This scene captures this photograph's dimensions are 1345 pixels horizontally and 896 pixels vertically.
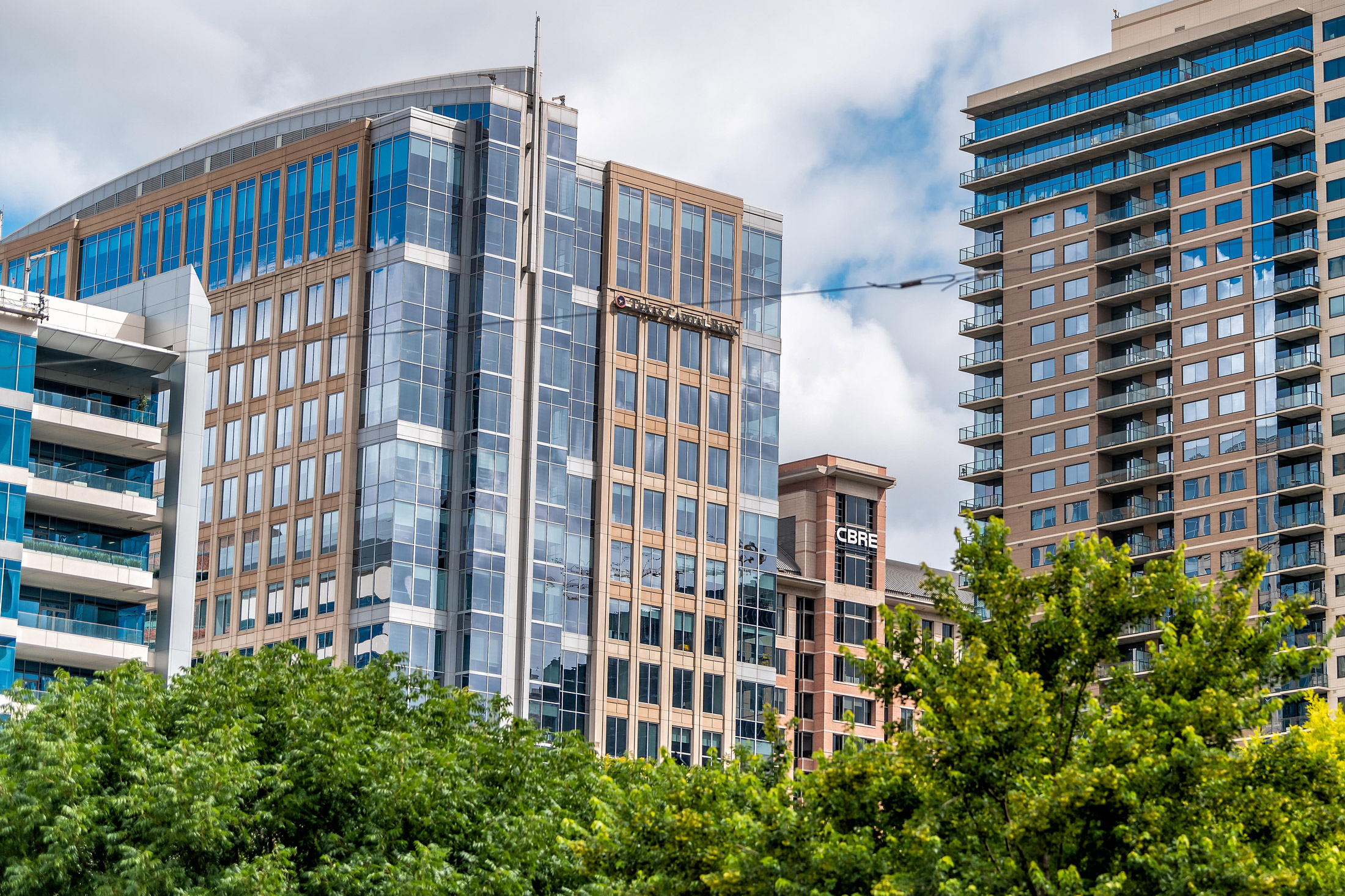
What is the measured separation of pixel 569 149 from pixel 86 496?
145 feet

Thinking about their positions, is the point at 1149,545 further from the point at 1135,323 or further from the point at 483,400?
the point at 483,400

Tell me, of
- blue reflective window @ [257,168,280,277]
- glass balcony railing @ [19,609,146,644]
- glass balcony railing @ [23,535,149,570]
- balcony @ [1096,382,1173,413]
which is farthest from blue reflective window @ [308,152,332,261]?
balcony @ [1096,382,1173,413]

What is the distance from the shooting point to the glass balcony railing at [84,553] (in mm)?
84125

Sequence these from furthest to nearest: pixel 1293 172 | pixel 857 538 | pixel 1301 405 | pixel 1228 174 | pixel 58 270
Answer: pixel 857 538 < pixel 1228 174 < pixel 1293 172 < pixel 1301 405 < pixel 58 270

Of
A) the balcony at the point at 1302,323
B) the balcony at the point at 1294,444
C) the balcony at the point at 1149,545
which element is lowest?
the balcony at the point at 1149,545

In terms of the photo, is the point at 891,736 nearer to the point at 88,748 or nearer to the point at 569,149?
the point at 88,748

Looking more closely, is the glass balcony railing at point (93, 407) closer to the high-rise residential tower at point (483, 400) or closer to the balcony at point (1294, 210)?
the high-rise residential tower at point (483, 400)

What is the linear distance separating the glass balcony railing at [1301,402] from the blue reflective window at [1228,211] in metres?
14.0

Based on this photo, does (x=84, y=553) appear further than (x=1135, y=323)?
No

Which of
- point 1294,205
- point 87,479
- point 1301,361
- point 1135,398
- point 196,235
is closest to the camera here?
point 87,479

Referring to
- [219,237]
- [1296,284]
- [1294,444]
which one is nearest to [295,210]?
[219,237]

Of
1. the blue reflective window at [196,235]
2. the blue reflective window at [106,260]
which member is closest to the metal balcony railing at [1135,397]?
the blue reflective window at [196,235]

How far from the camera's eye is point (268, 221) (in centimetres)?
12069

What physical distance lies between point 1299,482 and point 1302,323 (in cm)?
1124
